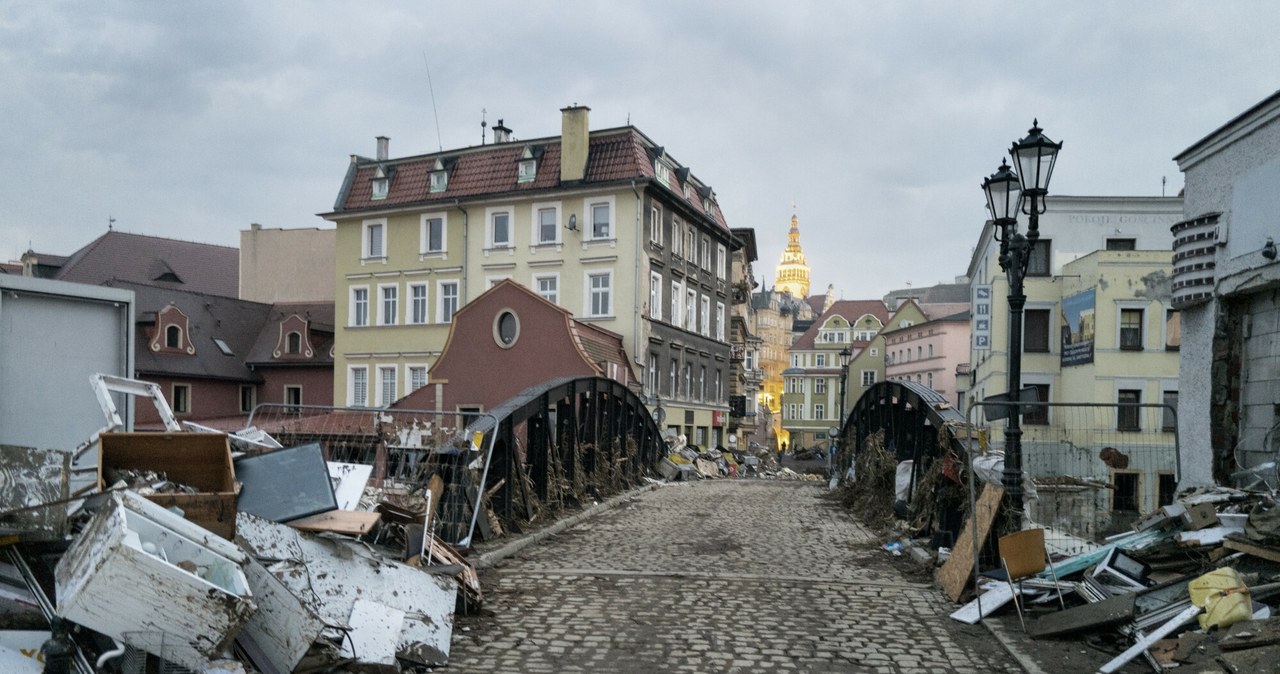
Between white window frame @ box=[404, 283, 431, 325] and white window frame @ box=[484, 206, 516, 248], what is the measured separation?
11.5ft

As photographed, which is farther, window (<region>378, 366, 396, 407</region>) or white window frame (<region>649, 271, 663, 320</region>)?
window (<region>378, 366, 396, 407</region>)

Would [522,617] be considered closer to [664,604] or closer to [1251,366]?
[664,604]

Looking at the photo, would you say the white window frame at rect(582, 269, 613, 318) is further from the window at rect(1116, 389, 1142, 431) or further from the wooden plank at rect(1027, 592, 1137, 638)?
the wooden plank at rect(1027, 592, 1137, 638)

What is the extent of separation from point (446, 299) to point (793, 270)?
516ft

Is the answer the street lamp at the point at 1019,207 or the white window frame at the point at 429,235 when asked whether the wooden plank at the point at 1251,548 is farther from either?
the white window frame at the point at 429,235

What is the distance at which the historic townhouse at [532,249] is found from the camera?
37.7 meters

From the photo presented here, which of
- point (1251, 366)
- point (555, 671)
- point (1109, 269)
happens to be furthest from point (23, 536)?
point (1109, 269)

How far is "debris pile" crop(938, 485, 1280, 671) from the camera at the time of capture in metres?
5.86

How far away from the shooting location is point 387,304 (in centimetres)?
4209

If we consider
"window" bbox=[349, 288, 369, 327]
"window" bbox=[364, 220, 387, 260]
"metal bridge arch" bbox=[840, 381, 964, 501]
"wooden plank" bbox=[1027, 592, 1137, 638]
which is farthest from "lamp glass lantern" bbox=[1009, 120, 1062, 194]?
"window" bbox=[349, 288, 369, 327]

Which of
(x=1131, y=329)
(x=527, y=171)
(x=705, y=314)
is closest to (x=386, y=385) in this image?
(x=527, y=171)

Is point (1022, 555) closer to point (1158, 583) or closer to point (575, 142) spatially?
point (1158, 583)

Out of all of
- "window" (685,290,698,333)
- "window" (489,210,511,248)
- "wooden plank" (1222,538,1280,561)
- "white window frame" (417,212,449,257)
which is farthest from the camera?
"window" (685,290,698,333)

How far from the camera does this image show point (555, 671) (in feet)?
20.3
